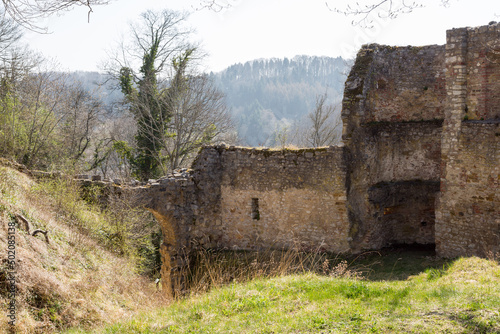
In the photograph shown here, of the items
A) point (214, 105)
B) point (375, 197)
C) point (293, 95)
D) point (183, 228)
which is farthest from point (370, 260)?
point (293, 95)

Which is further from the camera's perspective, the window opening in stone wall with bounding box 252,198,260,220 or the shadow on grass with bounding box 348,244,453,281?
the window opening in stone wall with bounding box 252,198,260,220

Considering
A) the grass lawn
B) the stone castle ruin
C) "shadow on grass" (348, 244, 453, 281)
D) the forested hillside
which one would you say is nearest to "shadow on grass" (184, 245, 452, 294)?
Result: "shadow on grass" (348, 244, 453, 281)

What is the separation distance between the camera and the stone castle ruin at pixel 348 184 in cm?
1112

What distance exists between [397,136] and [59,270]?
31.0ft

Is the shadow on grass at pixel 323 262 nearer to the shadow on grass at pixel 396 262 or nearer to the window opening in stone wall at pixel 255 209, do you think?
the shadow on grass at pixel 396 262

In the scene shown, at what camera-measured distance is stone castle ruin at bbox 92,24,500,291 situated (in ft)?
36.5

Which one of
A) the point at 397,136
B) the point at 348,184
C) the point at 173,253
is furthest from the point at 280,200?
the point at 397,136

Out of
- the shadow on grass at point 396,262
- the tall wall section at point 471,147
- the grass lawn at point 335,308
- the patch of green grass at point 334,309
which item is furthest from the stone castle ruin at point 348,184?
the patch of green grass at point 334,309

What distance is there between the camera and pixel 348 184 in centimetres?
1101

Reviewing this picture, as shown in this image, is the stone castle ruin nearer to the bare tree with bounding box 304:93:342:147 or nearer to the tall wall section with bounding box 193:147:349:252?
the tall wall section with bounding box 193:147:349:252

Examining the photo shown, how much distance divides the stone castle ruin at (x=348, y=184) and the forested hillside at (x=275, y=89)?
75050mm

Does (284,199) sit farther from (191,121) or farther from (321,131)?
(321,131)

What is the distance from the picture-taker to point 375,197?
11539 millimetres

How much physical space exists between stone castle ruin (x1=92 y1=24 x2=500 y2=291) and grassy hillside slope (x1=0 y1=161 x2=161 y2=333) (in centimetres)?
227
